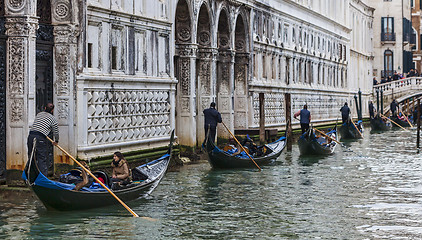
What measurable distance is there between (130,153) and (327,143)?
775 centimetres

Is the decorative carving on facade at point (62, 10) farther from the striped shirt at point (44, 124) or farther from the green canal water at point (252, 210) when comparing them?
the green canal water at point (252, 210)

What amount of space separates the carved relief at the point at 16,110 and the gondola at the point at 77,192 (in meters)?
1.94

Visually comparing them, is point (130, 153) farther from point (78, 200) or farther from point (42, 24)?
point (78, 200)

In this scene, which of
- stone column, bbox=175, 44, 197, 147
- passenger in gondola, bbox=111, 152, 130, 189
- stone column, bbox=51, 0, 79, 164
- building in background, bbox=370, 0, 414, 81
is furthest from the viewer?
building in background, bbox=370, 0, 414, 81

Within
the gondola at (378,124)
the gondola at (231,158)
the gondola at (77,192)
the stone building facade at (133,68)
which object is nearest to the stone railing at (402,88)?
the gondola at (378,124)

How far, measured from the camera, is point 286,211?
1188 cm

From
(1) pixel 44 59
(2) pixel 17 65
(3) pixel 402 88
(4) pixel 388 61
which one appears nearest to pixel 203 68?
(1) pixel 44 59

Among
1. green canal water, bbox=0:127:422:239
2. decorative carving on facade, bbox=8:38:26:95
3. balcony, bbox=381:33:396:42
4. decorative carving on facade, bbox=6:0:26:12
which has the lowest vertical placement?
green canal water, bbox=0:127:422:239

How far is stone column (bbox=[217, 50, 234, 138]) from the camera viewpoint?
23.5 m

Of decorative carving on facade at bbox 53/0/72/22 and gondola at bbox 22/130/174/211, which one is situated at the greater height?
decorative carving on facade at bbox 53/0/72/22

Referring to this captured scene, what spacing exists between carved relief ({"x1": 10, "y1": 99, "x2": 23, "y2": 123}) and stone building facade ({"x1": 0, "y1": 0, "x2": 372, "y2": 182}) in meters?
0.02

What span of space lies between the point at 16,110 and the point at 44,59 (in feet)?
4.70

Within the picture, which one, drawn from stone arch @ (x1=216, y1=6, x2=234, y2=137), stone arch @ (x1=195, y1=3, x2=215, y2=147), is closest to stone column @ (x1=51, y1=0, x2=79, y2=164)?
stone arch @ (x1=195, y1=3, x2=215, y2=147)

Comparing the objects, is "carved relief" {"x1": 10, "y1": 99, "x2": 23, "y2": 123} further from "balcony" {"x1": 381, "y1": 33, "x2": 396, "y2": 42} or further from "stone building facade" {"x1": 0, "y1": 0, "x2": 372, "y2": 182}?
"balcony" {"x1": 381, "y1": 33, "x2": 396, "y2": 42}
